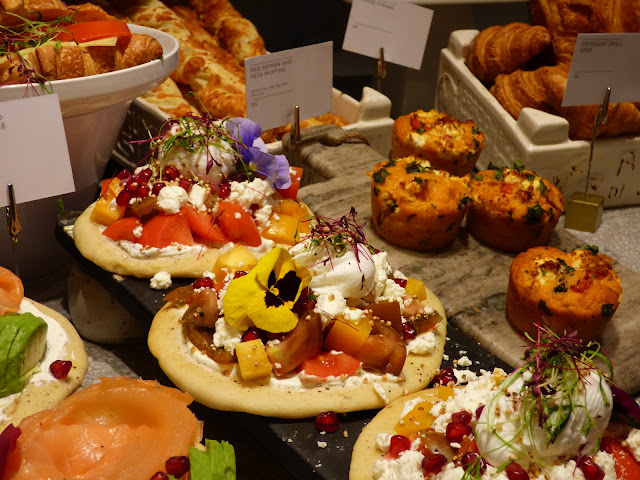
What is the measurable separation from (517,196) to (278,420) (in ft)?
4.79

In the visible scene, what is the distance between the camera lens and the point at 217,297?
2.17 m

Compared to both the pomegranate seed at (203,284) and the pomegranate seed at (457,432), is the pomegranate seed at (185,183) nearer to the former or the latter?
the pomegranate seed at (203,284)

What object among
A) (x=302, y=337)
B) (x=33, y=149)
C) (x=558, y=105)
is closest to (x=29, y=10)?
(x=33, y=149)

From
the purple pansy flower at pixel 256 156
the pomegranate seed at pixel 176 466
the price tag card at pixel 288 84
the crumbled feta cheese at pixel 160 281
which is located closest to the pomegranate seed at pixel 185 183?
the purple pansy flower at pixel 256 156

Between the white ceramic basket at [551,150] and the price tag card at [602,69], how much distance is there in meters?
0.16

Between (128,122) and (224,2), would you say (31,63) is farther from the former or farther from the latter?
(224,2)

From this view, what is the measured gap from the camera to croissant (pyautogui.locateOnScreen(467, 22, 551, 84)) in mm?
3693

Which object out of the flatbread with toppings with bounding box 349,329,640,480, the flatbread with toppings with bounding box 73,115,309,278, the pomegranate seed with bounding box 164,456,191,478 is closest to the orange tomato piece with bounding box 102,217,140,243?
the flatbread with toppings with bounding box 73,115,309,278

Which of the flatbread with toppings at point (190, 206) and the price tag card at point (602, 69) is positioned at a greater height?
the price tag card at point (602, 69)

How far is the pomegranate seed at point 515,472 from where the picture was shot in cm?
160

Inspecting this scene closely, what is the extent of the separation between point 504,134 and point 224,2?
1.97 m

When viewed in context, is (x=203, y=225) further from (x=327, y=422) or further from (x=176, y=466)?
(x=176, y=466)

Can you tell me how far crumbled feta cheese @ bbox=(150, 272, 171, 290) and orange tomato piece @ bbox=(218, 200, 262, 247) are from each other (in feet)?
0.95

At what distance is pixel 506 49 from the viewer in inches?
147
